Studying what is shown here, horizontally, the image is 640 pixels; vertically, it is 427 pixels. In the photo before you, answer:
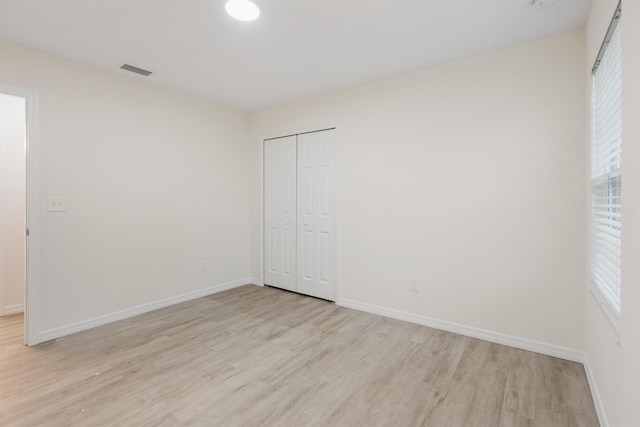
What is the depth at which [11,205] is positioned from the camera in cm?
331

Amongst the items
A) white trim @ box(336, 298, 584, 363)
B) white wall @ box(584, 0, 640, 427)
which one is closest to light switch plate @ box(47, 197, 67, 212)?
white trim @ box(336, 298, 584, 363)

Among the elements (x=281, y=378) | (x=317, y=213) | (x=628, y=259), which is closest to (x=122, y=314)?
(x=281, y=378)

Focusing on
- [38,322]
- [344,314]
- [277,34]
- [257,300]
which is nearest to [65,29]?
[277,34]

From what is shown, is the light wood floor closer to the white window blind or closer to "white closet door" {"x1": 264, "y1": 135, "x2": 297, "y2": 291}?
the white window blind

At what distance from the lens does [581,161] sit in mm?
2248

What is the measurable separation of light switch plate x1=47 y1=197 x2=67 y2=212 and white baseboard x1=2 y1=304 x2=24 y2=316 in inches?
63.2

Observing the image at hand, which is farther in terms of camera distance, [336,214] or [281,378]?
[336,214]

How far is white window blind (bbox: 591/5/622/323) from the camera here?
1495 millimetres

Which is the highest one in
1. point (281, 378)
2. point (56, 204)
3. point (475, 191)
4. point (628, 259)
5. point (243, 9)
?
point (243, 9)

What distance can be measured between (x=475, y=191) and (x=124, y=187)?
347 cm

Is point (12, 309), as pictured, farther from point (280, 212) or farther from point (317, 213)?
point (317, 213)

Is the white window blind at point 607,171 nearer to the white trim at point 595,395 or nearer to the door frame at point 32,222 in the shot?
the white trim at point 595,395

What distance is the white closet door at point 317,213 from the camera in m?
3.62

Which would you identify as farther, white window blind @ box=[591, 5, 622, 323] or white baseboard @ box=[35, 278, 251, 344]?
white baseboard @ box=[35, 278, 251, 344]
